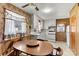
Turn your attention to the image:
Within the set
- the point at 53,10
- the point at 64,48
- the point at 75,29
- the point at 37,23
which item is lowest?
the point at 64,48

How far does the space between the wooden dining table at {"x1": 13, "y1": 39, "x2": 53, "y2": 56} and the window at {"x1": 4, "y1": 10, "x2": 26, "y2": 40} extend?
182mm

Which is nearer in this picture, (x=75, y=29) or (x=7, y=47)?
(x=7, y=47)

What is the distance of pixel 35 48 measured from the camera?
1697mm

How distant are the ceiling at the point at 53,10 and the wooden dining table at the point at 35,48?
1.52ft

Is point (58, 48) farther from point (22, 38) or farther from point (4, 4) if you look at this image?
point (4, 4)

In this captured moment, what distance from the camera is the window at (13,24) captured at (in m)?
1.66

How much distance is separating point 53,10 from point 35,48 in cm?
72

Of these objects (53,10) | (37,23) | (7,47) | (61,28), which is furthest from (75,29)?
(7,47)

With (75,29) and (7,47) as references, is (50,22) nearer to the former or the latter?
(75,29)

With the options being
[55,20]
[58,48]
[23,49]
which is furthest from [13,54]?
[55,20]

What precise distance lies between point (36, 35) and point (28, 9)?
1.53ft

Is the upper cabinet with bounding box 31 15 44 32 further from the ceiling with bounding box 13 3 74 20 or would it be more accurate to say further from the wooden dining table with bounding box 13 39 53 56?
the wooden dining table with bounding box 13 39 53 56

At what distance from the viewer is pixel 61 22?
180 centimetres

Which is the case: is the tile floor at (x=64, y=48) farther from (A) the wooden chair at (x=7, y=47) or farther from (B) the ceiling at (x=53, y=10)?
(A) the wooden chair at (x=7, y=47)
